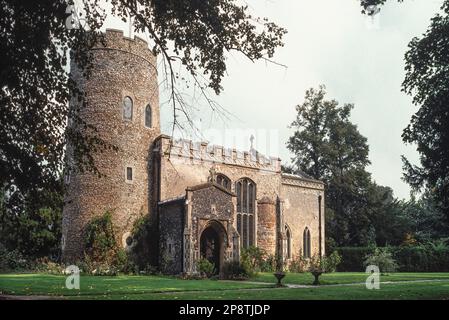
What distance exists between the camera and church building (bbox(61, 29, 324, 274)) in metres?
22.1

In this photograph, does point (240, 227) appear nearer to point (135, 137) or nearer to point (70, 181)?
point (135, 137)

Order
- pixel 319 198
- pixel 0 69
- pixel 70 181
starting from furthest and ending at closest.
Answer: pixel 319 198 → pixel 70 181 → pixel 0 69

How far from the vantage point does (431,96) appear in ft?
45.1

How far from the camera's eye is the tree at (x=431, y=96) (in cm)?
1343

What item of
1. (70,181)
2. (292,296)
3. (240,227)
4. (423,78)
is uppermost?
(423,78)

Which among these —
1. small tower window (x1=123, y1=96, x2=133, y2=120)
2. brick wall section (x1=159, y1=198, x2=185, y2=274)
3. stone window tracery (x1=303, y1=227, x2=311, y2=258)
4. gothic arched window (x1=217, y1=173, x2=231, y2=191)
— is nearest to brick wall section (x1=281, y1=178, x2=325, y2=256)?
stone window tracery (x1=303, y1=227, x2=311, y2=258)

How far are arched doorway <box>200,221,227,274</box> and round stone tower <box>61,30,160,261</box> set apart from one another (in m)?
3.19

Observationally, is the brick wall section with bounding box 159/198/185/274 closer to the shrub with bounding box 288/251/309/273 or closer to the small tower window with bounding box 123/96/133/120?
the small tower window with bounding box 123/96/133/120

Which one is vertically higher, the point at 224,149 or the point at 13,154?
the point at 224,149

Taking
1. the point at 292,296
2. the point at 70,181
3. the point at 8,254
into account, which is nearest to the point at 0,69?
the point at 292,296

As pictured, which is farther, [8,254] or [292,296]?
[8,254]

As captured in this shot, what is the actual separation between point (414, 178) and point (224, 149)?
14.0 meters

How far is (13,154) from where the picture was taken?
8.41 meters

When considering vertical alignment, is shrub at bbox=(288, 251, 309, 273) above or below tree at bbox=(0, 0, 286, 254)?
below
